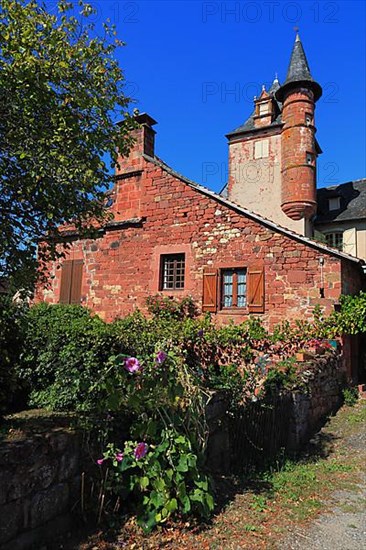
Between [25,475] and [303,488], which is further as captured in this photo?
[303,488]

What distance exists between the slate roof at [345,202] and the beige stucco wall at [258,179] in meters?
3.06

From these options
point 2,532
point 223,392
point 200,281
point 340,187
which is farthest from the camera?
point 340,187

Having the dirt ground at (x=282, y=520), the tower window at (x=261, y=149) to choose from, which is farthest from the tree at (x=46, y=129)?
the tower window at (x=261, y=149)

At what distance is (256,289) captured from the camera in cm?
1075

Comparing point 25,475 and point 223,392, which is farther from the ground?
point 223,392

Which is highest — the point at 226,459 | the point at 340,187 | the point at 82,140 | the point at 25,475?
the point at 340,187

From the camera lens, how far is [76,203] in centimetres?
500

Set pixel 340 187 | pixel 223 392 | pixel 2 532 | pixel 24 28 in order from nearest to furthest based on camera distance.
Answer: pixel 2 532
pixel 24 28
pixel 223 392
pixel 340 187

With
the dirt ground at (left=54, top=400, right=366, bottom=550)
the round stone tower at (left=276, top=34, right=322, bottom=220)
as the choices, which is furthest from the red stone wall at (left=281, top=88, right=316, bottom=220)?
the dirt ground at (left=54, top=400, right=366, bottom=550)

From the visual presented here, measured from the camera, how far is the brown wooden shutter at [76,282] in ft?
45.6

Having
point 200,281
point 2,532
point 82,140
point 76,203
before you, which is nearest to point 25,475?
point 2,532

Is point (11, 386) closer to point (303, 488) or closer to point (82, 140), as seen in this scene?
point (82, 140)

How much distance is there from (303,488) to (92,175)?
4.61 m

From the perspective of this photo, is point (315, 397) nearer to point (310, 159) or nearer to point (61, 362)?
point (61, 362)
